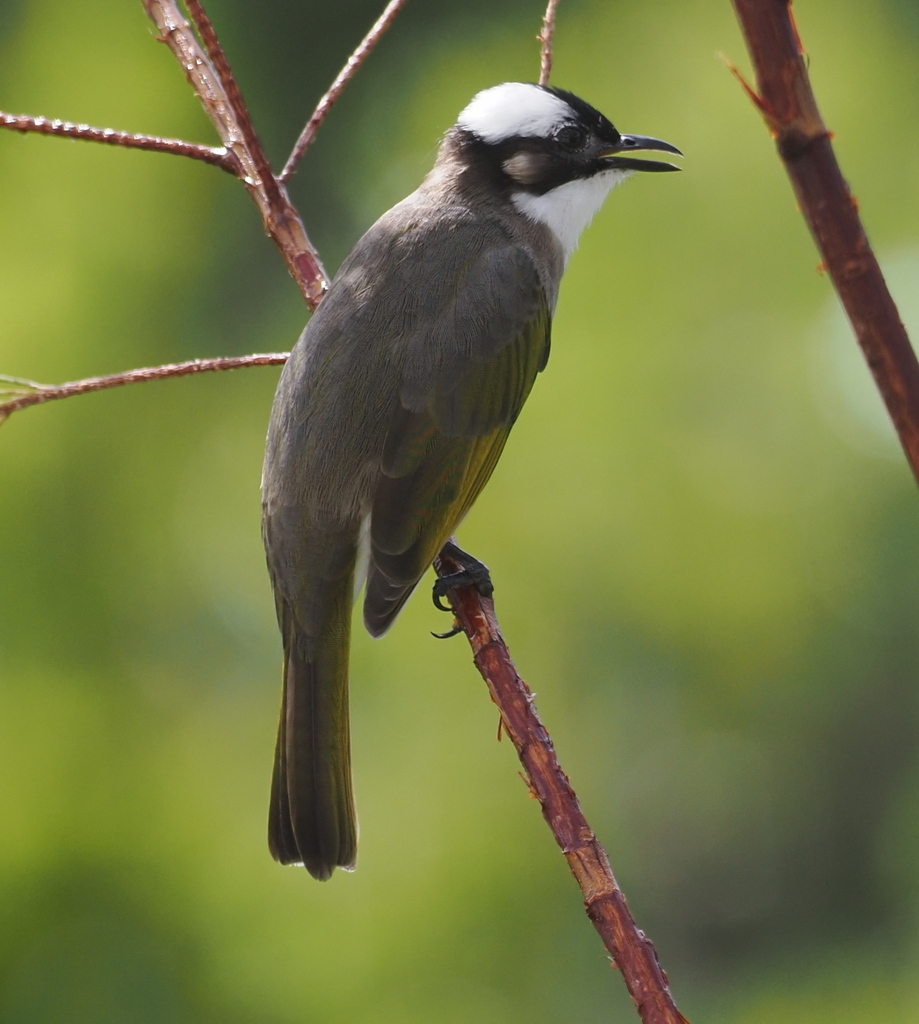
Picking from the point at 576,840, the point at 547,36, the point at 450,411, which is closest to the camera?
the point at 576,840

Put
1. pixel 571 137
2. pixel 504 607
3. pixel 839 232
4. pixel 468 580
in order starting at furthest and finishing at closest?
1. pixel 504 607
2. pixel 571 137
3. pixel 468 580
4. pixel 839 232

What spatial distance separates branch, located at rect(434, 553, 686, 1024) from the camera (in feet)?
3.52

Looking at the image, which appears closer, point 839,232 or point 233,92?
point 839,232

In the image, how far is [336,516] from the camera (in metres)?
2.14

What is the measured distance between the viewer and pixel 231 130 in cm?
197

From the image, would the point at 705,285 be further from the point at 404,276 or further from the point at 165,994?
the point at 404,276

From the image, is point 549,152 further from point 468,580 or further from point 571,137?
point 468,580

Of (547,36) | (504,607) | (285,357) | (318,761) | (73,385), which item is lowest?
(318,761)

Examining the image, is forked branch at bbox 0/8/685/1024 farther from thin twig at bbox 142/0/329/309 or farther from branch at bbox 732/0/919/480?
branch at bbox 732/0/919/480

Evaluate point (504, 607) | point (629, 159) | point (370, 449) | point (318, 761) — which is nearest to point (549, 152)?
point (629, 159)

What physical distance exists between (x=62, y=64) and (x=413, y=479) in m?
8.22

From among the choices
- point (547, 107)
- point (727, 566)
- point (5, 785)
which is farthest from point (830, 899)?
point (547, 107)

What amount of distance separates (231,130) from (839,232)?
1.57m

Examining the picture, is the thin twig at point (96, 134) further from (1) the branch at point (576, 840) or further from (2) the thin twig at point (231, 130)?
(1) the branch at point (576, 840)
